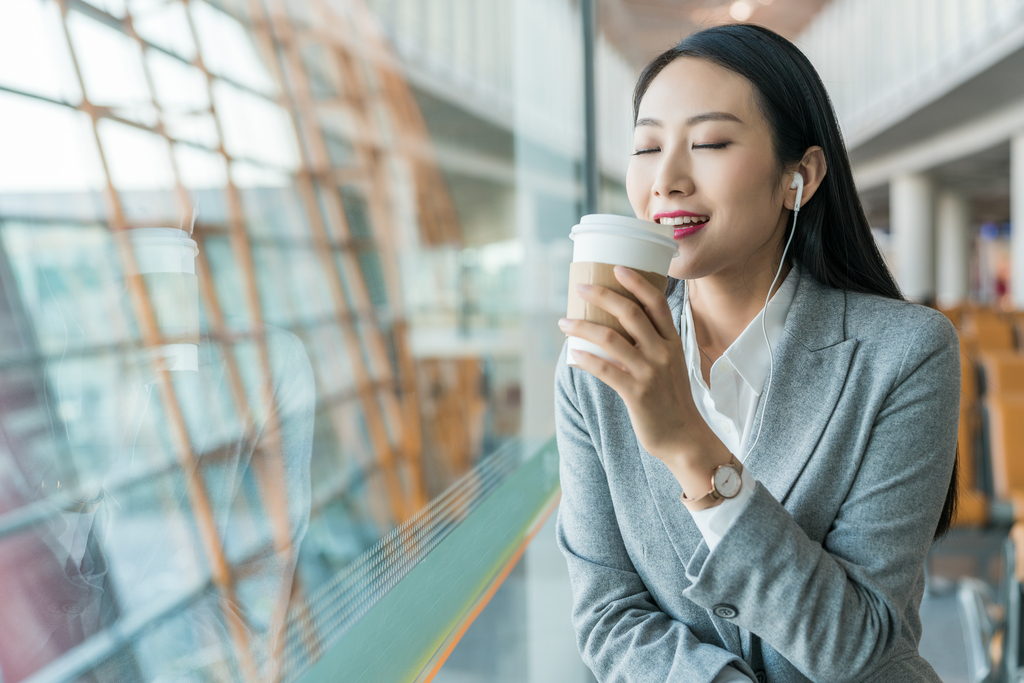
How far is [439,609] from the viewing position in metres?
1.18

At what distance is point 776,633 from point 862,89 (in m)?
14.8

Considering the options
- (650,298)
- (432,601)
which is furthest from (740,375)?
(432,601)

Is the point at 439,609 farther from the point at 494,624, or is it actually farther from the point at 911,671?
the point at 911,671

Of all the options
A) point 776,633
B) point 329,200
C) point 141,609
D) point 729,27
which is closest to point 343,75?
point 329,200

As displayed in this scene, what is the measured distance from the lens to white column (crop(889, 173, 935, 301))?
14.6 m

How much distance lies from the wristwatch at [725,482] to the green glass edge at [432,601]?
511 mm

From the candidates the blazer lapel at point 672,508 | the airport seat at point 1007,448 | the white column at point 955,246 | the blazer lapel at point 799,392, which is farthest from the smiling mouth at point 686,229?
the white column at point 955,246

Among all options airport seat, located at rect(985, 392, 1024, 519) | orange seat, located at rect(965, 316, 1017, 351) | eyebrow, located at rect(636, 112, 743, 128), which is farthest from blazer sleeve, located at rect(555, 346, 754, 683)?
orange seat, located at rect(965, 316, 1017, 351)

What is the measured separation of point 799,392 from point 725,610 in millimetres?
339

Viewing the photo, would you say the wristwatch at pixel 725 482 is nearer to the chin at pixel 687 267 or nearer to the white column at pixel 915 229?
the chin at pixel 687 267

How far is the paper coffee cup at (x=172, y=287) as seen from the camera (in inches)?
28.7

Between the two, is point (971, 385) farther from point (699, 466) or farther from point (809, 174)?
point (699, 466)

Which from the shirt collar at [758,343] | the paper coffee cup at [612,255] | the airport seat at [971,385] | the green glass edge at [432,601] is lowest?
the airport seat at [971,385]

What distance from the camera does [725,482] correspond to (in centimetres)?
81
